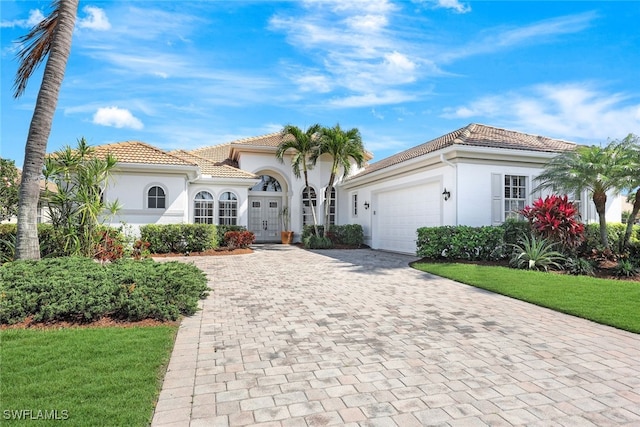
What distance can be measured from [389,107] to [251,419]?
15153mm

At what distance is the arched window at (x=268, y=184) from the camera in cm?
2238

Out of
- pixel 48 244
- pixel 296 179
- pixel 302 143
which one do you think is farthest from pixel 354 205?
pixel 48 244

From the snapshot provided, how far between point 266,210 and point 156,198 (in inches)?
304

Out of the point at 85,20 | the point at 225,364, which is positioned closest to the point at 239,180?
the point at 85,20

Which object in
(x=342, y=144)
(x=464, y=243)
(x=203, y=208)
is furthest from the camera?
(x=203, y=208)

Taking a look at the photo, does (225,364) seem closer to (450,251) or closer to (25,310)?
(25,310)

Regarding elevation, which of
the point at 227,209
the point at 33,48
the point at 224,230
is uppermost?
the point at 33,48

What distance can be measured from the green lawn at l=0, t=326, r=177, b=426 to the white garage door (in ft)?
35.9

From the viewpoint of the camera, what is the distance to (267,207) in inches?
886

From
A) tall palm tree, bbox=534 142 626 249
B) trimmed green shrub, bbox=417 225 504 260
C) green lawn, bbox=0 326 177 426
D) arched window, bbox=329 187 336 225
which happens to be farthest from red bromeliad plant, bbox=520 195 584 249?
arched window, bbox=329 187 336 225

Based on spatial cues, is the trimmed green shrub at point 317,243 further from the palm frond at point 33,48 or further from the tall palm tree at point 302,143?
the palm frond at point 33,48

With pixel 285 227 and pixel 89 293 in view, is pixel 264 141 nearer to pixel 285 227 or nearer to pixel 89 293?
pixel 285 227

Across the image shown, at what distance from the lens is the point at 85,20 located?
8.68m

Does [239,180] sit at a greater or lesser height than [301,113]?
lesser
